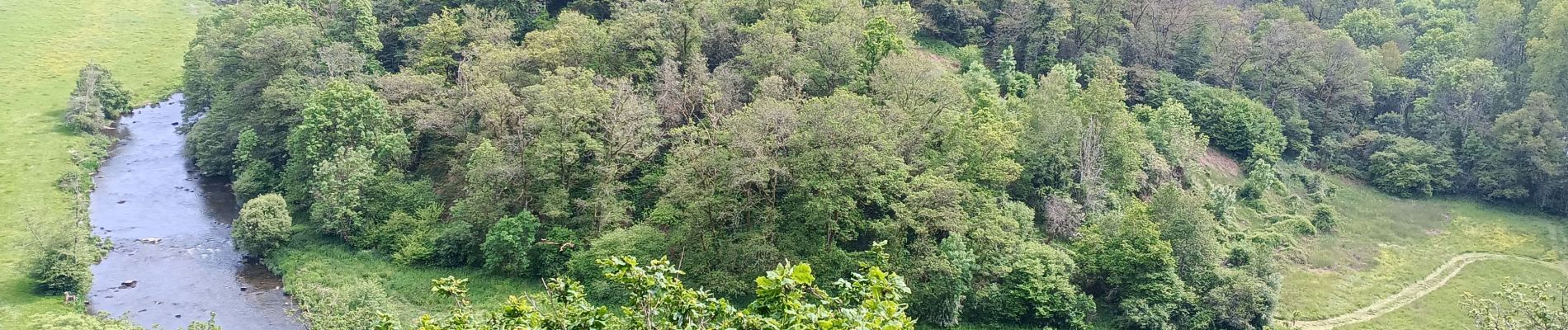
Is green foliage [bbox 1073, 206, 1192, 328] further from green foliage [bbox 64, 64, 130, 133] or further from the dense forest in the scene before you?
green foliage [bbox 64, 64, 130, 133]

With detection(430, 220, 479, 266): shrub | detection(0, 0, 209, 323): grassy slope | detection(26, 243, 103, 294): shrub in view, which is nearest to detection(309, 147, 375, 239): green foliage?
detection(430, 220, 479, 266): shrub

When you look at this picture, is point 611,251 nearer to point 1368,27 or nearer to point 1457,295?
point 1457,295

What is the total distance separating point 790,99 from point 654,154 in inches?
316

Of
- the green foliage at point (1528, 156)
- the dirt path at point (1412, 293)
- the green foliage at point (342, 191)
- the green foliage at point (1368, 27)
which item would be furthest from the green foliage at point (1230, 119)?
the green foliage at point (342, 191)

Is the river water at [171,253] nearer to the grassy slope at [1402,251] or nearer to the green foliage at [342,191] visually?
the green foliage at [342,191]

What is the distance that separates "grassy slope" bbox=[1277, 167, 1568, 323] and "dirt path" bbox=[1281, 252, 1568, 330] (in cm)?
32

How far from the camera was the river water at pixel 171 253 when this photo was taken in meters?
46.2

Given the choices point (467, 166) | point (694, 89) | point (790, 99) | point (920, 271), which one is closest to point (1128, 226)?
point (920, 271)

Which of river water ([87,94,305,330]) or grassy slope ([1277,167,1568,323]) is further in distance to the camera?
A: grassy slope ([1277,167,1568,323])

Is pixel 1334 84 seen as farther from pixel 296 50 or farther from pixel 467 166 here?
pixel 296 50

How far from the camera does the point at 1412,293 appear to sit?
5066cm

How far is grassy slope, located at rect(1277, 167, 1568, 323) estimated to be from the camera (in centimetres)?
4903

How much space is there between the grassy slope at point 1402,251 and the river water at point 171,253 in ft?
155

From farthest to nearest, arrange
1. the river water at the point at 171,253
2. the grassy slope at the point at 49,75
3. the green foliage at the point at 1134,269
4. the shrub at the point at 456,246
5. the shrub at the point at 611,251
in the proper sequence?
the grassy slope at the point at 49,75
the shrub at the point at 456,246
the river water at the point at 171,253
the shrub at the point at 611,251
the green foliage at the point at 1134,269
